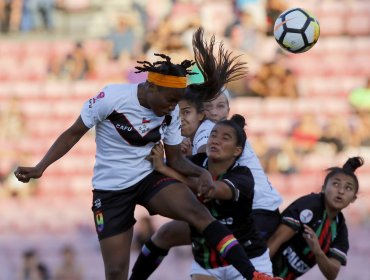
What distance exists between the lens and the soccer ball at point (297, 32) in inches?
267

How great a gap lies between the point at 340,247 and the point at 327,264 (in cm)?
25

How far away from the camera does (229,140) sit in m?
5.77

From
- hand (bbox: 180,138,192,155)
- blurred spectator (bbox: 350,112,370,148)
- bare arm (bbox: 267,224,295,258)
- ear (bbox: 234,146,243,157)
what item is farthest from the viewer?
blurred spectator (bbox: 350,112,370,148)

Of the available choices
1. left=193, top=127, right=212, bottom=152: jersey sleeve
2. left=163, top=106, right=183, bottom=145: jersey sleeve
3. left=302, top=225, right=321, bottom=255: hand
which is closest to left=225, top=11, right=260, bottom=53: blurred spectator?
left=193, top=127, right=212, bottom=152: jersey sleeve

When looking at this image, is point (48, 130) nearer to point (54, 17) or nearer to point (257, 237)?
point (54, 17)

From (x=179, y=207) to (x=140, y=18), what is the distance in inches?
402

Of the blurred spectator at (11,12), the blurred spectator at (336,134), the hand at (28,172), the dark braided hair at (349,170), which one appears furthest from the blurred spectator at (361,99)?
the hand at (28,172)

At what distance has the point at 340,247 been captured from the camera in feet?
21.7

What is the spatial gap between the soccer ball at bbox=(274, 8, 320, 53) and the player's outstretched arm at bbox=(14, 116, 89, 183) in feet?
6.05

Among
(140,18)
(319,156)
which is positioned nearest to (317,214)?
(319,156)

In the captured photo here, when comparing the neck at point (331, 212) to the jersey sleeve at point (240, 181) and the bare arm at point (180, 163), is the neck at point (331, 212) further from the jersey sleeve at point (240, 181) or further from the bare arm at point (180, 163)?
the bare arm at point (180, 163)

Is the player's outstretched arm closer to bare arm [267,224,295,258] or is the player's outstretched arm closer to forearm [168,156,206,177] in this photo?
forearm [168,156,206,177]

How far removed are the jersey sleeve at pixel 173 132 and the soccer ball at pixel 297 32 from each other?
1300 millimetres

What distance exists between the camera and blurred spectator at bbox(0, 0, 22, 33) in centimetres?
1609
